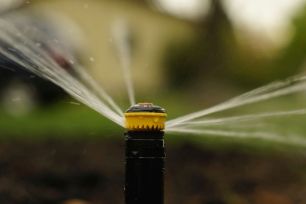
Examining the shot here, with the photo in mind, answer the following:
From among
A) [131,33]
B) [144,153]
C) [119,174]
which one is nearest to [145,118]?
[144,153]

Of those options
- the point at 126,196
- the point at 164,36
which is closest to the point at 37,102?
the point at 126,196

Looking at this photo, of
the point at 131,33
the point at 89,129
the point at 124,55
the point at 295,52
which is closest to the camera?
the point at 124,55

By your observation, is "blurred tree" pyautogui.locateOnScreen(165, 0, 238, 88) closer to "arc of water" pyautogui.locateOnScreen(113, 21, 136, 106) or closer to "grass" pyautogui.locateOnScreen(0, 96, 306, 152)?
"grass" pyautogui.locateOnScreen(0, 96, 306, 152)

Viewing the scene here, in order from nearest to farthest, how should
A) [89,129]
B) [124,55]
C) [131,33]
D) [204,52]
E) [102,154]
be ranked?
[124,55], [102,154], [89,129], [204,52], [131,33]

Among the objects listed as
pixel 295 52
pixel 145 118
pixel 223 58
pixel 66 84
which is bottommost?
pixel 145 118

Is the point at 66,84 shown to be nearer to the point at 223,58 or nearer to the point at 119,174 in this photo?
the point at 119,174

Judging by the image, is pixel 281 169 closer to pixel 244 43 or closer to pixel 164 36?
pixel 164 36

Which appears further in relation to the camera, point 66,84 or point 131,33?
point 131,33

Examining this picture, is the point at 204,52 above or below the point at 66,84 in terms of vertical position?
above
